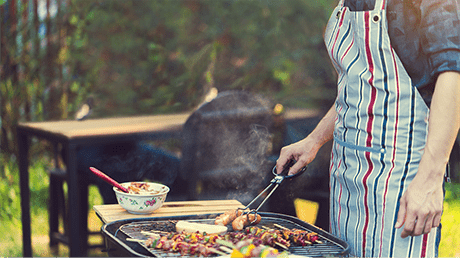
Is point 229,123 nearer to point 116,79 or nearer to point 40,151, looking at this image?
point 116,79

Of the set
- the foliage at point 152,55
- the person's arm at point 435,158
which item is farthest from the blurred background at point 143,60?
the person's arm at point 435,158

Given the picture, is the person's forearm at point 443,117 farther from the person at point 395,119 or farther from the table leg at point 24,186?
the table leg at point 24,186

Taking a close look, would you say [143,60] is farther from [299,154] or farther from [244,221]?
[244,221]

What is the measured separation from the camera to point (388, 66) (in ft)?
3.95

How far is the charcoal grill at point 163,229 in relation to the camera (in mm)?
1204

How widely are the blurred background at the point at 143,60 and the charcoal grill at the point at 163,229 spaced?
1.66 m

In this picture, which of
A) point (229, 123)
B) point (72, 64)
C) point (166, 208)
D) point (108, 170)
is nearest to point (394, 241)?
point (166, 208)

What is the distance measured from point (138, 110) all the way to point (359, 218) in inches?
84.6

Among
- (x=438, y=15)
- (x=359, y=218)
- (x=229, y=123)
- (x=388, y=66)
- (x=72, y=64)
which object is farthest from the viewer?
(x=72, y=64)

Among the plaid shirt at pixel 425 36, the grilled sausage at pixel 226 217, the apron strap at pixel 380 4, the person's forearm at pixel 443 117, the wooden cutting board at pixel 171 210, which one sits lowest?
the wooden cutting board at pixel 171 210

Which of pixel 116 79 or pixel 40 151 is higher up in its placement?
pixel 116 79

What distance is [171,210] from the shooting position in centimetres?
161

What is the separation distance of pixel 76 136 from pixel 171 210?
958mm

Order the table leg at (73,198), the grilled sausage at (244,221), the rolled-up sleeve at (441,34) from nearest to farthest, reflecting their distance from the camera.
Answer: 1. the rolled-up sleeve at (441,34)
2. the grilled sausage at (244,221)
3. the table leg at (73,198)
